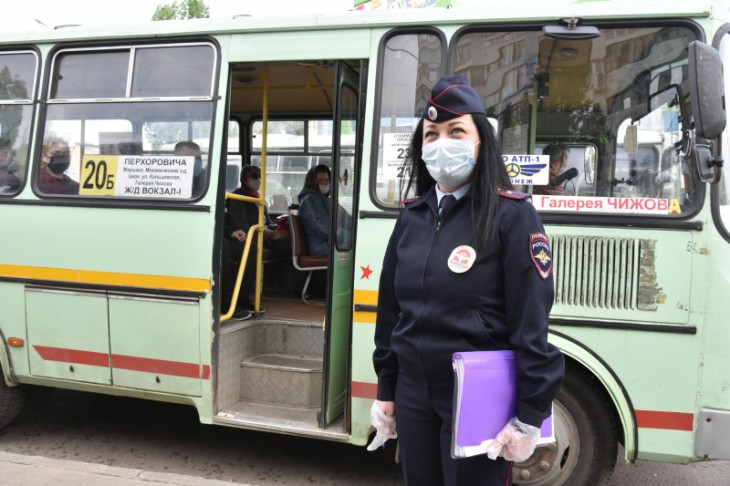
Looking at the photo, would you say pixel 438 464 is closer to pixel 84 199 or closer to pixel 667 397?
pixel 667 397

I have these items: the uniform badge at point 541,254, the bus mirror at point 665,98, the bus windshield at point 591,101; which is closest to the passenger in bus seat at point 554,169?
the bus windshield at point 591,101

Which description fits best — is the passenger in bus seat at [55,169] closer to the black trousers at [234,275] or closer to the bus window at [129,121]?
the bus window at [129,121]

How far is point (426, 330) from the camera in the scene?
2004mm

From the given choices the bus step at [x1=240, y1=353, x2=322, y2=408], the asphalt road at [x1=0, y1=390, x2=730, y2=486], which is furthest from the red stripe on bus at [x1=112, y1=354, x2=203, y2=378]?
the asphalt road at [x1=0, y1=390, x2=730, y2=486]

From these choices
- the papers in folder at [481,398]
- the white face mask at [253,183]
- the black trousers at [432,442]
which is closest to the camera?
the papers in folder at [481,398]

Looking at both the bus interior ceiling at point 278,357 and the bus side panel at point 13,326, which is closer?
the bus interior ceiling at point 278,357

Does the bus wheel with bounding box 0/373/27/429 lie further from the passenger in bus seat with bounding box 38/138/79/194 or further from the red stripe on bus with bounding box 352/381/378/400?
the red stripe on bus with bounding box 352/381/378/400

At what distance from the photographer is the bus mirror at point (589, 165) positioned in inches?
135

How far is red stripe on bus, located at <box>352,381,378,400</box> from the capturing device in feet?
12.3

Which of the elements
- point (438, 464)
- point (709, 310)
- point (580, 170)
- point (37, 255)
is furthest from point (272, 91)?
point (438, 464)

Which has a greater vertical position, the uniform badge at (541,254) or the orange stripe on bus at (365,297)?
the uniform badge at (541,254)

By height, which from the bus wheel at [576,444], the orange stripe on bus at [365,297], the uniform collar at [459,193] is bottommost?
the bus wheel at [576,444]

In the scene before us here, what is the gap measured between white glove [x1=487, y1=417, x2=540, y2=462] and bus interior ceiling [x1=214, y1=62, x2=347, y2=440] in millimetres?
2124

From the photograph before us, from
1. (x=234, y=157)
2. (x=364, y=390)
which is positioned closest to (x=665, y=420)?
(x=364, y=390)
